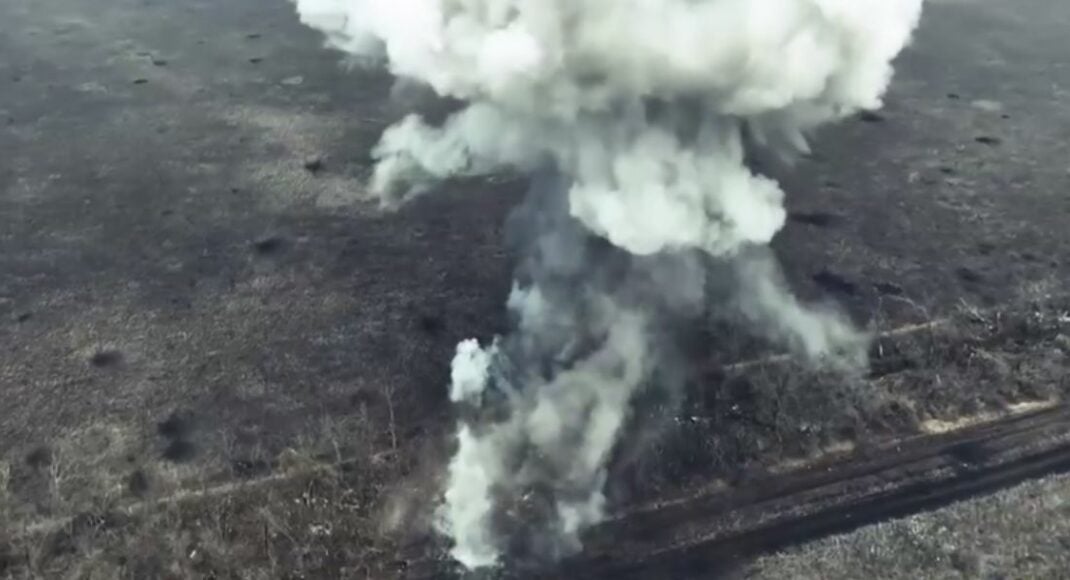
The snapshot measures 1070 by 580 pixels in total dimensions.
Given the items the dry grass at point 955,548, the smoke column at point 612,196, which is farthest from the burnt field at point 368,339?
the smoke column at point 612,196

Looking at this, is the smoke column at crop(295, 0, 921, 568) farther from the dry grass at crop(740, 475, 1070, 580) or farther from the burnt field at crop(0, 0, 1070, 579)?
the dry grass at crop(740, 475, 1070, 580)

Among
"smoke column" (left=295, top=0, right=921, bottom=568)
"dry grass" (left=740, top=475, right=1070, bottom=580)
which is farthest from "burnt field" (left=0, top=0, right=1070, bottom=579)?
"smoke column" (left=295, top=0, right=921, bottom=568)

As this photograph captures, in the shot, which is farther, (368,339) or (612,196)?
(612,196)

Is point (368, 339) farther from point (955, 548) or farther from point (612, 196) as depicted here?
point (955, 548)

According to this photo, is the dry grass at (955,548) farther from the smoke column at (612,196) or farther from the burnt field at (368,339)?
the smoke column at (612,196)

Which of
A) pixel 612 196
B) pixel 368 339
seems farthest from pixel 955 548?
pixel 368 339

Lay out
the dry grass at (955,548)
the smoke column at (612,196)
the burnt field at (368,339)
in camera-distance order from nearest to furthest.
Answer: the dry grass at (955,548)
the burnt field at (368,339)
the smoke column at (612,196)
